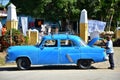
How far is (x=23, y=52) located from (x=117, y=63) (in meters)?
5.33

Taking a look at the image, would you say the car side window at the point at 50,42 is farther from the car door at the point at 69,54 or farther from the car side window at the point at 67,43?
the car door at the point at 69,54

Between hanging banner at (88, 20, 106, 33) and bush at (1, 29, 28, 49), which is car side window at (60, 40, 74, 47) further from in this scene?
hanging banner at (88, 20, 106, 33)

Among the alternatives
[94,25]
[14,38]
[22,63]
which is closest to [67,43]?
[22,63]

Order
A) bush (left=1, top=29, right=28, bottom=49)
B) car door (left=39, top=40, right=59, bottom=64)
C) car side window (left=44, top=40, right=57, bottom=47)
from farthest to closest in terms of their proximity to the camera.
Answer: bush (left=1, top=29, right=28, bottom=49), car side window (left=44, top=40, right=57, bottom=47), car door (left=39, top=40, right=59, bottom=64)

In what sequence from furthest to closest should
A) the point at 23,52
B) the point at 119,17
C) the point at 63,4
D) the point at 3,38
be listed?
1. the point at 119,17
2. the point at 63,4
3. the point at 3,38
4. the point at 23,52

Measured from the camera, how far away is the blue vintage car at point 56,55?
1745cm

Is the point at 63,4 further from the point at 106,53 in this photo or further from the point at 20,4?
the point at 106,53

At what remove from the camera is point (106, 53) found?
1780 cm

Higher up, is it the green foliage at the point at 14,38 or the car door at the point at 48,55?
the green foliage at the point at 14,38

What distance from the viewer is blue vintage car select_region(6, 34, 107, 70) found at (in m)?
17.5

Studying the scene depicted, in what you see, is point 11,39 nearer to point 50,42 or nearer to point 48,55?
point 50,42

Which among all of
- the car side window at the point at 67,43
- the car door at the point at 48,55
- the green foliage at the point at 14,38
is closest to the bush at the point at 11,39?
the green foliage at the point at 14,38

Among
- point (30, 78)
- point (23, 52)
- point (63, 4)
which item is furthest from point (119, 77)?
point (63, 4)

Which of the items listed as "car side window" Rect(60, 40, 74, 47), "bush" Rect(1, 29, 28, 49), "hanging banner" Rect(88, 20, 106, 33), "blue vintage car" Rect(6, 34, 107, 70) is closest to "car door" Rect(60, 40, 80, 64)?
"blue vintage car" Rect(6, 34, 107, 70)
